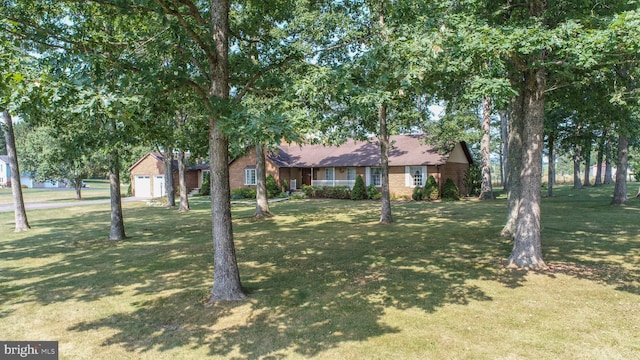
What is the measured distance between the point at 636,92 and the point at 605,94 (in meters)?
0.69

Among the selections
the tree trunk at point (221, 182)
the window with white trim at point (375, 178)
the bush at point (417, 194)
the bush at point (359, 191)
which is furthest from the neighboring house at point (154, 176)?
the tree trunk at point (221, 182)

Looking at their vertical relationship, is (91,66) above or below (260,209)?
above

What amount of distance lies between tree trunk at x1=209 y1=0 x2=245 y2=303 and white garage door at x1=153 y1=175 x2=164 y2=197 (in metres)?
33.8

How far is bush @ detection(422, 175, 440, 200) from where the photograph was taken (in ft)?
90.1

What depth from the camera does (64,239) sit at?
1364 centimetres

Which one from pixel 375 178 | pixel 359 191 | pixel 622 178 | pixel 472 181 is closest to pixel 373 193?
pixel 359 191

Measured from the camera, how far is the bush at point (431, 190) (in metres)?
27.5

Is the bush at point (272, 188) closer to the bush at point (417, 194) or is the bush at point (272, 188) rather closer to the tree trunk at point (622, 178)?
the bush at point (417, 194)

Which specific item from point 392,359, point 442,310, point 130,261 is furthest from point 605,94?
point 130,261

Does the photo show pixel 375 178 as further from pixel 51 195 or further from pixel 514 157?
pixel 51 195

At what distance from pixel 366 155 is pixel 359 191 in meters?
4.27

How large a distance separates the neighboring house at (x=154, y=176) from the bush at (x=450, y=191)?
22.4 metres

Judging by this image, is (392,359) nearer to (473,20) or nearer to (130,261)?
(473,20)

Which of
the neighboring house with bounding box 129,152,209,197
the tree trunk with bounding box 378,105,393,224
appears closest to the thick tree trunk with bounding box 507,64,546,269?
the tree trunk with bounding box 378,105,393,224
